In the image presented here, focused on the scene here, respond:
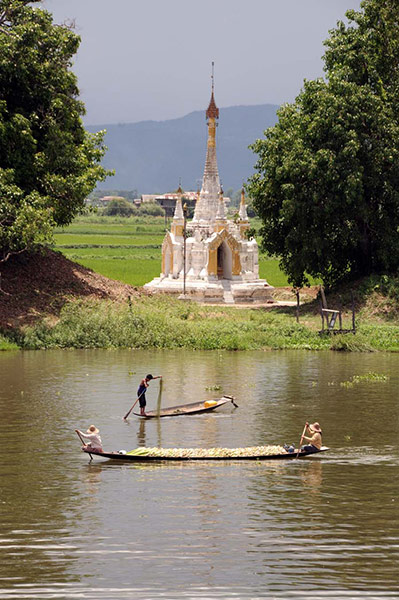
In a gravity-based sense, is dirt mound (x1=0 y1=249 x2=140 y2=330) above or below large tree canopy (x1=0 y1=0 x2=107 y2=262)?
below

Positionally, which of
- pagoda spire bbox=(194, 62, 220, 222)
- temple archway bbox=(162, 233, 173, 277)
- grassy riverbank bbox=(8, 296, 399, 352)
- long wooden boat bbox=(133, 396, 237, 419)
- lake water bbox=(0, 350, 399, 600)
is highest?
pagoda spire bbox=(194, 62, 220, 222)

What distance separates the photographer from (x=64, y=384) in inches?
1355

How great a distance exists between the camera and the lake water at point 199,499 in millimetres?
16062

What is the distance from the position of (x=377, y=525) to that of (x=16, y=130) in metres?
30.1

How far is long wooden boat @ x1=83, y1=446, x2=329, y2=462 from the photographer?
2280cm

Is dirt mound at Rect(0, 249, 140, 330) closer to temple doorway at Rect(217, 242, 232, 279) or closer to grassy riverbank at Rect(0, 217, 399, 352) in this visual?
grassy riverbank at Rect(0, 217, 399, 352)

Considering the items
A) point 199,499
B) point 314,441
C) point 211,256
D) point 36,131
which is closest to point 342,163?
point 211,256

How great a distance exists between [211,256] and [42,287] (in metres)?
15.0

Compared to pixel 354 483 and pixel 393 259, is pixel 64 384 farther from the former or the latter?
pixel 393 259

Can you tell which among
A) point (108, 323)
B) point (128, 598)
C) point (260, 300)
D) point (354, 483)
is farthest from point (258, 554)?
point (260, 300)

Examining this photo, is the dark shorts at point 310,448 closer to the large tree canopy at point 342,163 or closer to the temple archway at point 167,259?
the large tree canopy at point 342,163

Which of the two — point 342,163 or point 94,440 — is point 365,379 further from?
point 342,163

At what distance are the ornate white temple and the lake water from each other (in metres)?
25.4

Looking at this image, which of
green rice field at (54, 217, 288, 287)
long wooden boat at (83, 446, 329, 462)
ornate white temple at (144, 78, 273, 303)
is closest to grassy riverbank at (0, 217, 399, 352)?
ornate white temple at (144, 78, 273, 303)
